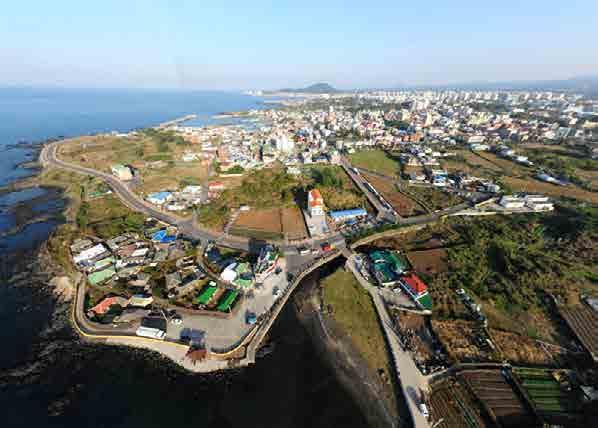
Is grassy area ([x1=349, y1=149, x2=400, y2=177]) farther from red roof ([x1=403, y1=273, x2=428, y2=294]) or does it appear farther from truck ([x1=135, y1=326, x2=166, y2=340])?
truck ([x1=135, y1=326, x2=166, y2=340])

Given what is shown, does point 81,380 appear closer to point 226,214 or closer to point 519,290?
point 226,214

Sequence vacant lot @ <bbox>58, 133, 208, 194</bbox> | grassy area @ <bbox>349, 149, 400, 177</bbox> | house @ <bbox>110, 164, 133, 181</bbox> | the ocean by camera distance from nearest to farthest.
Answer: the ocean
house @ <bbox>110, 164, 133, 181</bbox>
vacant lot @ <bbox>58, 133, 208, 194</bbox>
grassy area @ <bbox>349, 149, 400, 177</bbox>

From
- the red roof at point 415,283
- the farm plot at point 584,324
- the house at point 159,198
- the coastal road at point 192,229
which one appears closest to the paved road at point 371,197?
the coastal road at point 192,229

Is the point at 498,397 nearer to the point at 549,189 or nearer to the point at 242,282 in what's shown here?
the point at 242,282

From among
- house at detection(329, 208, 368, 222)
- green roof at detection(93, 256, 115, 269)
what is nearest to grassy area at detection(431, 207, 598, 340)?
house at detection(329, 208, 368, 222)

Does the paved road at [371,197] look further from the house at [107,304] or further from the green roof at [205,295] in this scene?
the house at [107,304]

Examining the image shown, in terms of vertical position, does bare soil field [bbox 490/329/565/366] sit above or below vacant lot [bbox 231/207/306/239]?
below

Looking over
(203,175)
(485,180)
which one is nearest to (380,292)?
(485,180)
